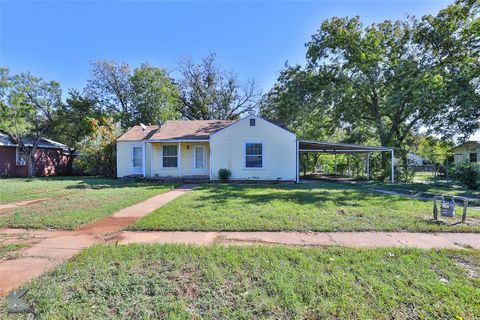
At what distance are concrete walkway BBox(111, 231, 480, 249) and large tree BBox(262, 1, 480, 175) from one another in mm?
14574

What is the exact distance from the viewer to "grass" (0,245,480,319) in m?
2.57

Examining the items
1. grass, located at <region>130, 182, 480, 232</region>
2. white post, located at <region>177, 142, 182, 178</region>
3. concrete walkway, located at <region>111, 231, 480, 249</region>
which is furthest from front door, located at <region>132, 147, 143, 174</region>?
concrete walkway, located at <region>111, 231, 480, 249</region>

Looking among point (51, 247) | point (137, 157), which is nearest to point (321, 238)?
point (51, 247)

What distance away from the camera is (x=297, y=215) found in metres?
6.31

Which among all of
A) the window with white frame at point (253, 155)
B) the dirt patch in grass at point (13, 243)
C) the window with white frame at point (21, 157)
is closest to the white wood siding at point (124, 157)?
the window with white frame at point (253, 155)

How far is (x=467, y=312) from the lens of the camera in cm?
254

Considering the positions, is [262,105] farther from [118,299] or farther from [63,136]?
[118,299]

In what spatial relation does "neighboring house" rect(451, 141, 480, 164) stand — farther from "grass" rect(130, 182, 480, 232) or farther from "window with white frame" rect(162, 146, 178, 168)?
"window with white frame" rect(162, 146, 178, 168)

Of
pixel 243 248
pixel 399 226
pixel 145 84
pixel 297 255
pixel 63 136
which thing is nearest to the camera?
pixel 297 255

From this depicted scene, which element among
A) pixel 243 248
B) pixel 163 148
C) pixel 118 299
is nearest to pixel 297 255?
pixel 243 248

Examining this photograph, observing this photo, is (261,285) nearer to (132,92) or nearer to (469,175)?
(469,175)

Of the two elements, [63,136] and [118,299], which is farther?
[63,136]

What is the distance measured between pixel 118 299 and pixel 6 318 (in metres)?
0.96

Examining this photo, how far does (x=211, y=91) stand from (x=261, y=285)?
98.2 ft
